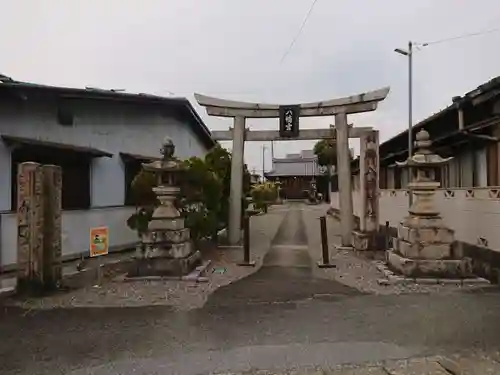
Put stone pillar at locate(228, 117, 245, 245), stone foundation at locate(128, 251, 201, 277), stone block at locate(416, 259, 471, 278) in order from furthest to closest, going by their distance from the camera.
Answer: stone pillar at locate(228, 117, 245, 245), stone foundation at locate(128, 251, 201, 277), stone block at locate(416, 259, 471, 278)

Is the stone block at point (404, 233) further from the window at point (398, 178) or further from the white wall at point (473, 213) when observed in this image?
the window at point (398, 178)

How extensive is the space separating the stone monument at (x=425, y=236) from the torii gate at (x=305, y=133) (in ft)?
16.6

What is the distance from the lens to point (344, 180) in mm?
16562

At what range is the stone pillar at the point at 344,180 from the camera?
16391 mm

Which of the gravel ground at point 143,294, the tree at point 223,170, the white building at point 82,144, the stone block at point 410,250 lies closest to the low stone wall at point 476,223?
the stone block at point 410,250

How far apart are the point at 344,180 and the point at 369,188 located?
1.12 metres

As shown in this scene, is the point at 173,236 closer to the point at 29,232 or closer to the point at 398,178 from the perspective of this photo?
the point at 29,232

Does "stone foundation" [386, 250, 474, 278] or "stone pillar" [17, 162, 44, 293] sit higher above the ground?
"stone pillar" [17, 162, 44, 293]

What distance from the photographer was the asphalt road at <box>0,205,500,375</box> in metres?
5.37

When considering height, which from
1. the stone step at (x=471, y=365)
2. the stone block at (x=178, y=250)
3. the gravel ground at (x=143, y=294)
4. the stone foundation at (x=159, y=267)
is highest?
the stone block at (x=178, y=250)

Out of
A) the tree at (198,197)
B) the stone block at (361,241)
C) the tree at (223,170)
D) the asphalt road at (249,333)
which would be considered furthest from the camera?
the tree at (223,170)

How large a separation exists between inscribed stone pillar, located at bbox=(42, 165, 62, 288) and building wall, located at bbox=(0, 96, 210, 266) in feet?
9.22

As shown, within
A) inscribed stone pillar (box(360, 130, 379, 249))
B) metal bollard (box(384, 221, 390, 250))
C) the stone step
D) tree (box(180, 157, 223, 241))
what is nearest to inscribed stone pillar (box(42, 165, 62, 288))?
tree (box(180, 157, 223, 241))

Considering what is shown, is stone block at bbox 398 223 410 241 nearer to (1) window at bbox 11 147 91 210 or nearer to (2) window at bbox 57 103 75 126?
(1) window at bbox 11 147 91 210
